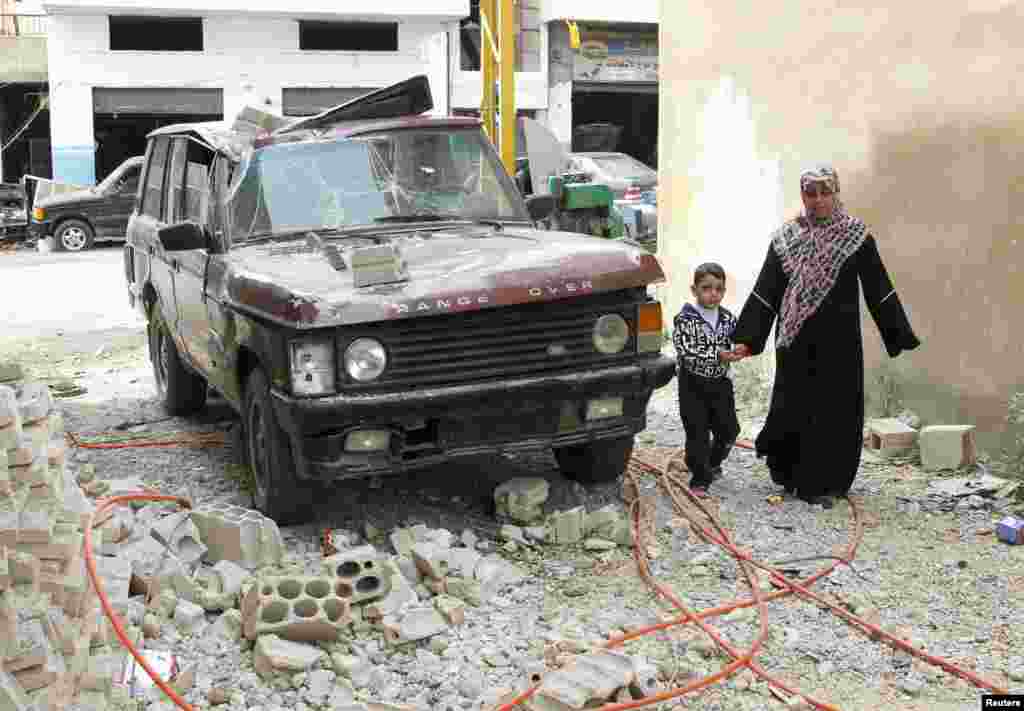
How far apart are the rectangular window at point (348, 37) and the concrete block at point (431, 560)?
26.1 metres

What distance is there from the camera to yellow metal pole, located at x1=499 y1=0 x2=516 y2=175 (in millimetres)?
10547

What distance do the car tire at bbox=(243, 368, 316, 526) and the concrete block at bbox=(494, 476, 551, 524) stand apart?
2.76ft

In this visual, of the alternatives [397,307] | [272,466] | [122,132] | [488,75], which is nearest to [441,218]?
[397,307]

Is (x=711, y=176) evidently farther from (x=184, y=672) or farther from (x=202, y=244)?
(x=184, y=672)

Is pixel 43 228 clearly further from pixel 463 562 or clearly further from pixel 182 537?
pixel 463 562

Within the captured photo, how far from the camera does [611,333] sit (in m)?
5.25

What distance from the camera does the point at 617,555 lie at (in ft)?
16.7

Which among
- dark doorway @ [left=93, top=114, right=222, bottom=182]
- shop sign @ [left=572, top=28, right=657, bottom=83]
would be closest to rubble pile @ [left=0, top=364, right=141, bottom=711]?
dark doorway @ [left=93, top=114, right=222, bottom=182]

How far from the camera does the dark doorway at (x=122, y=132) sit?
28062mm

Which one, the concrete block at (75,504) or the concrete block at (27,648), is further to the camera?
the concrete block at (75,504)

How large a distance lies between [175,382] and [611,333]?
3.74m

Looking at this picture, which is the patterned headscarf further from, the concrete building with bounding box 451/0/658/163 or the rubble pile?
the concrete building with bounding box 451/0/658/163

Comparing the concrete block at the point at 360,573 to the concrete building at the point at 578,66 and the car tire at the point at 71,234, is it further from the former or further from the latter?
the concrete building at the point at 578,66

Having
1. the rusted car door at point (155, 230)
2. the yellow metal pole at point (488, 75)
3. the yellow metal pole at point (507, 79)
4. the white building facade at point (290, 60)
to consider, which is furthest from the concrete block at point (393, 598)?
the white building facade at point (290, 60)
